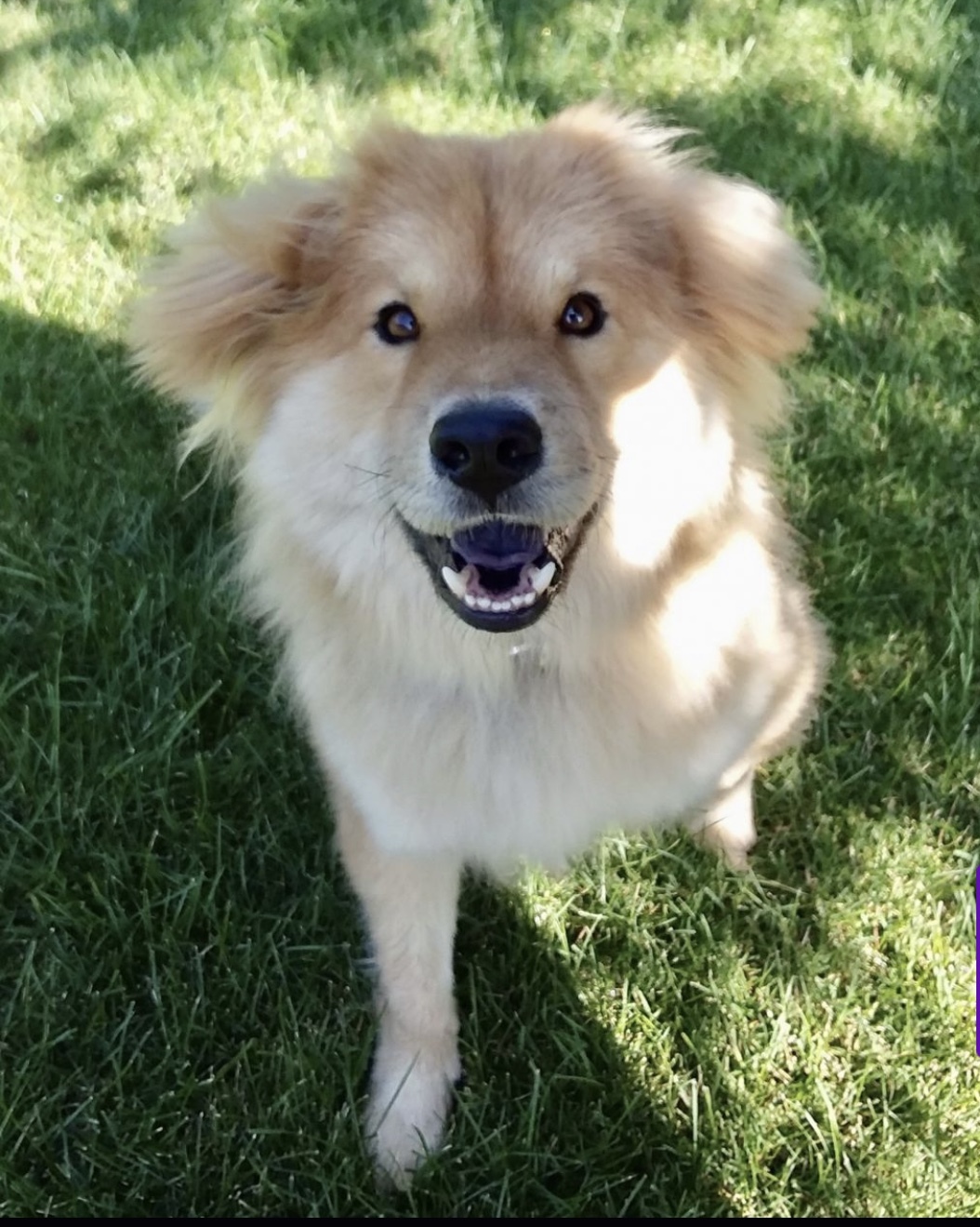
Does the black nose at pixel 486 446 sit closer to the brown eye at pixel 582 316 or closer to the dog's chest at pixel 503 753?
the brown eye at pixel 582 316

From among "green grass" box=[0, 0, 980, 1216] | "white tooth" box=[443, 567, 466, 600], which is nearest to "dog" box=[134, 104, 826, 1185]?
"white tooth" box=[443, 567, 466, 600]

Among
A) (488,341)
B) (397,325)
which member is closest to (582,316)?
(488,341)

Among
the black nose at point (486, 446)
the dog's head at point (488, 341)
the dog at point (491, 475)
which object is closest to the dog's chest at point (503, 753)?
the dog at point (491, 475)

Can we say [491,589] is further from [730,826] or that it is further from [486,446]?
[730,826]

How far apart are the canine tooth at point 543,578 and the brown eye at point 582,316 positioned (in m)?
0.37

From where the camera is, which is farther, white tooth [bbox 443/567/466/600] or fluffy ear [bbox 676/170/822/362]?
fluffy ear [bbox 676/170/822/362]

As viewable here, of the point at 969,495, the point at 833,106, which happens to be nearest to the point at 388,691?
the point at 969,495

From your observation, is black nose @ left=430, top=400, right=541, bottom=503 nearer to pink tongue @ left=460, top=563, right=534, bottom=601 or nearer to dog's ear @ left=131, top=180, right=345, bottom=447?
pink tongue @ left=460, top=563, right=534, bottom=601

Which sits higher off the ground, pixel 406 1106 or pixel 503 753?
pixel 503 753

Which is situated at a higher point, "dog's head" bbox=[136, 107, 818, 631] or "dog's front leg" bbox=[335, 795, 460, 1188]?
"dog's head" bbox=[136, 107, 818, 631]

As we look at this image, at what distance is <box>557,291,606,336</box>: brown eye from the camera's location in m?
1.80

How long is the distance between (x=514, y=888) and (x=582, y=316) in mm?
1227

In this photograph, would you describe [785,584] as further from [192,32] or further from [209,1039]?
[192,32]

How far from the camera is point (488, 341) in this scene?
5.68 feet
